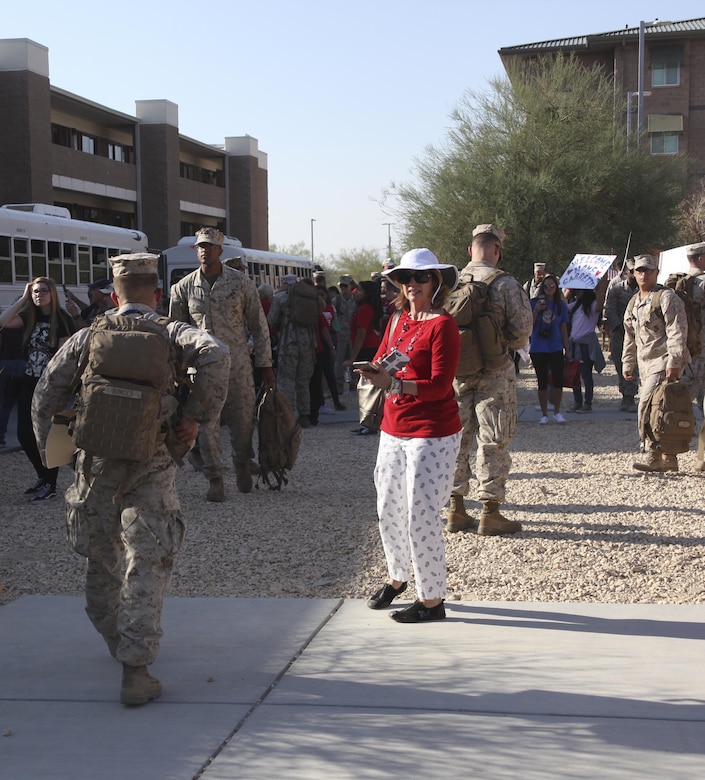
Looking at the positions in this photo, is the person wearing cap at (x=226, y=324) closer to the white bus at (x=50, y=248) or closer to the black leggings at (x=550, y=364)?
the black leggings at (x=550, y=364)

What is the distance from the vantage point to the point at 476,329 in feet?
21.8

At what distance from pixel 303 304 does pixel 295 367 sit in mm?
800

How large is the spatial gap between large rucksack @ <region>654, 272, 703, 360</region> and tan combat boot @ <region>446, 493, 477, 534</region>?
3.01m

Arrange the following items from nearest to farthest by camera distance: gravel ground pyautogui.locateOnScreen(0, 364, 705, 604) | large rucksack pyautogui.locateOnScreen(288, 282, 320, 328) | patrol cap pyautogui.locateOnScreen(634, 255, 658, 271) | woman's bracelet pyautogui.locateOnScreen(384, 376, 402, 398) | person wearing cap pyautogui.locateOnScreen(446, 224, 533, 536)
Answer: woman's bracelet pyautogui.locateOnScreen(384, 376, 402, 398) → gravel ground pyautogui.locateOnScreen(0, 364, 705, 604) → person wearing cap pyautogui.locateOnScreen(446, 224, 533, 536) → patrol cap pyautogui.locateOnScreen(634, 255, 658, 271) → large rucksack pyautogui.locateOnScreen(288, 282, 320, 328)

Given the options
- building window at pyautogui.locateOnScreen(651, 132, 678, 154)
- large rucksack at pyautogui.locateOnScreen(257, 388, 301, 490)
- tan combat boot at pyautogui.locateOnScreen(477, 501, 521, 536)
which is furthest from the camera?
building window at pyautogui.locateOnScreen(651, 132, 678, 154)

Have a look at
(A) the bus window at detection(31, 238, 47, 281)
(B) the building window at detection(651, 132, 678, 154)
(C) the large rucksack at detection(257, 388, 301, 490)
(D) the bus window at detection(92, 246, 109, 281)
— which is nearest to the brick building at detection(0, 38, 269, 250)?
(D) the bus window at detection(92, 246, 109, 281)

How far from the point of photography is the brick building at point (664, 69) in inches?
2014

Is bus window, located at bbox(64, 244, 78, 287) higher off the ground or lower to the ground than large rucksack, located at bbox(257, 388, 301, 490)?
higher

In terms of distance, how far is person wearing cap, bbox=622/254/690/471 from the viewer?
867 centimetres

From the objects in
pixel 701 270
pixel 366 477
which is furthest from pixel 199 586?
pixel 701 270

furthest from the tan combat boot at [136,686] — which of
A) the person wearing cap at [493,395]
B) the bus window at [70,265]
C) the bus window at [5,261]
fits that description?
the bus window at [70,265]

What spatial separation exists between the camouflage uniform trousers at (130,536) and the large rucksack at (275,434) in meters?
4.31

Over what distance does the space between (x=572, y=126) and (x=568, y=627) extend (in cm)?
2828

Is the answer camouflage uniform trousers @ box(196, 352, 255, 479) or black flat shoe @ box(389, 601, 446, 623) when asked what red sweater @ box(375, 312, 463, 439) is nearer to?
black flat shoe @ box(389, 601, 446, 623)
